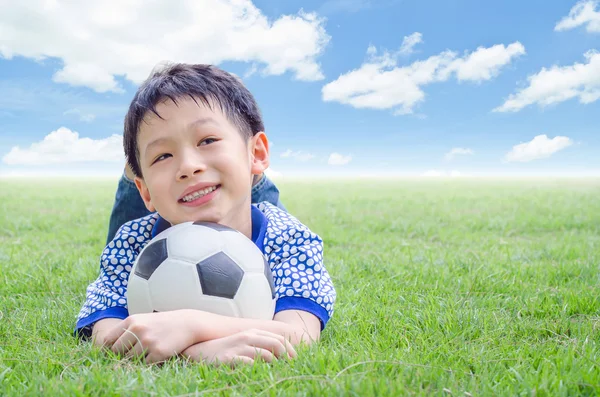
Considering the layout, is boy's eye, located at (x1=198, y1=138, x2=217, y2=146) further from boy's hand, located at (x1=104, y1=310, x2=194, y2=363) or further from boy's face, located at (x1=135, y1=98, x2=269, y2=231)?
boy's hand, located at (x1=104, y1=310, x2=194, y2=363)

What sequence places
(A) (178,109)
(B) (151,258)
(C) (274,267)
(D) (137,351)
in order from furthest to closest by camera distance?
(C) (274,267), (A) (178,109), (B) (151,258), (D) (137,351)

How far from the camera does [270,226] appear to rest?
2838mm

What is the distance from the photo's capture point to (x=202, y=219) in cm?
257

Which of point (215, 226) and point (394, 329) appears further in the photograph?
point (394, 329)

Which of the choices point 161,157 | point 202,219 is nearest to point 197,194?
point 202,219

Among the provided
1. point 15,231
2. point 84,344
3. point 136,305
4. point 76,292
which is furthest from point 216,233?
point 15,231

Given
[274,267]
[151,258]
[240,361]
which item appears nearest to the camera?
[240,361]

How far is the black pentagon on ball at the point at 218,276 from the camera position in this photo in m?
2.22

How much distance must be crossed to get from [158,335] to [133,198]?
2.16 metres

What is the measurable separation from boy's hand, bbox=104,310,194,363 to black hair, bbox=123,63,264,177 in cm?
101

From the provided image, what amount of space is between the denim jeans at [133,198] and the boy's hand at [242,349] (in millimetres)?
1855

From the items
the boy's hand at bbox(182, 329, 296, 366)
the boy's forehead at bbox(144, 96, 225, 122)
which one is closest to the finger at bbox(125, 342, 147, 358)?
the boy's hand at bbox(182, 329, 296, 366)

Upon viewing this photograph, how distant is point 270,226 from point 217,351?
0.95 metres

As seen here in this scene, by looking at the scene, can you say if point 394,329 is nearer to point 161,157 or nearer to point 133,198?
point 161,157
